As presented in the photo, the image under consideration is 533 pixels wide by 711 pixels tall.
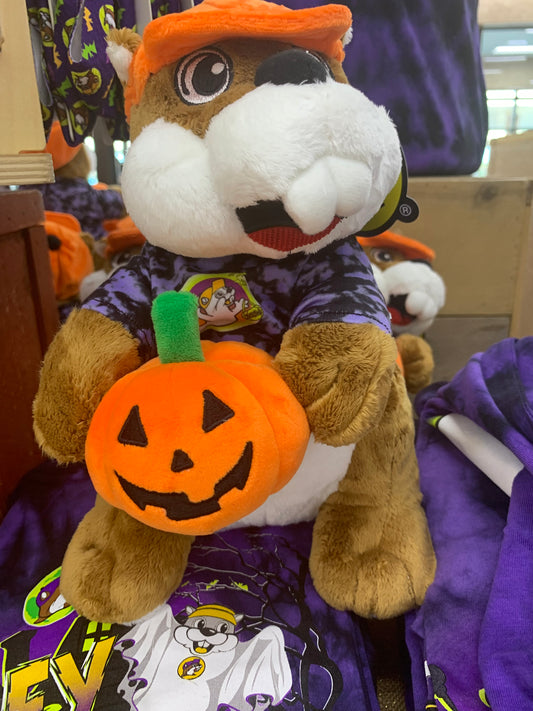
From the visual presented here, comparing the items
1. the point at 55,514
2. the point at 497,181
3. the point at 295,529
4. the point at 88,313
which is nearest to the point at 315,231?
the point at 88,313

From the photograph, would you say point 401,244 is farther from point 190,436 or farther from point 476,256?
point 190,436

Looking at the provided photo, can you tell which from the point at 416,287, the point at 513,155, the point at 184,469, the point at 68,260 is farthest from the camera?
the point at 513,155

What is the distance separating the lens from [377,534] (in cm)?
57

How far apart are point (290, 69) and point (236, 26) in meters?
0.06

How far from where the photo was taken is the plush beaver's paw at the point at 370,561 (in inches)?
21.2

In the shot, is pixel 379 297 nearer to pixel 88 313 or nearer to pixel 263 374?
pixel 263 374

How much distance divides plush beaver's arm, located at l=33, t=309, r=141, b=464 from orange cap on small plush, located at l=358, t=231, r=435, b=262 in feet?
1.90

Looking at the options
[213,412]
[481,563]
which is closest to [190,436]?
[213,412]

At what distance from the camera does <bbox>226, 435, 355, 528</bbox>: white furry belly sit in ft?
1.80

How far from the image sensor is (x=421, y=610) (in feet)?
1.77

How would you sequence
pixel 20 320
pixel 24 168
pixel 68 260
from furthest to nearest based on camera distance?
1. pixel 68 260
2. pixel 20 320
3. pixel 24 168

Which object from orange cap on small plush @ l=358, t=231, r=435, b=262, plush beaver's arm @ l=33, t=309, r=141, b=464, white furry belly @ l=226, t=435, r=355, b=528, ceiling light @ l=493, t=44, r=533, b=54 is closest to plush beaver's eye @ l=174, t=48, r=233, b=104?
plush beaver's arm @ l=33, t=309, r=141, b=464

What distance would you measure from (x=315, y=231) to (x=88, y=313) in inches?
9.0

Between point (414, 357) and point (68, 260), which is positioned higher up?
point (68, 260)
